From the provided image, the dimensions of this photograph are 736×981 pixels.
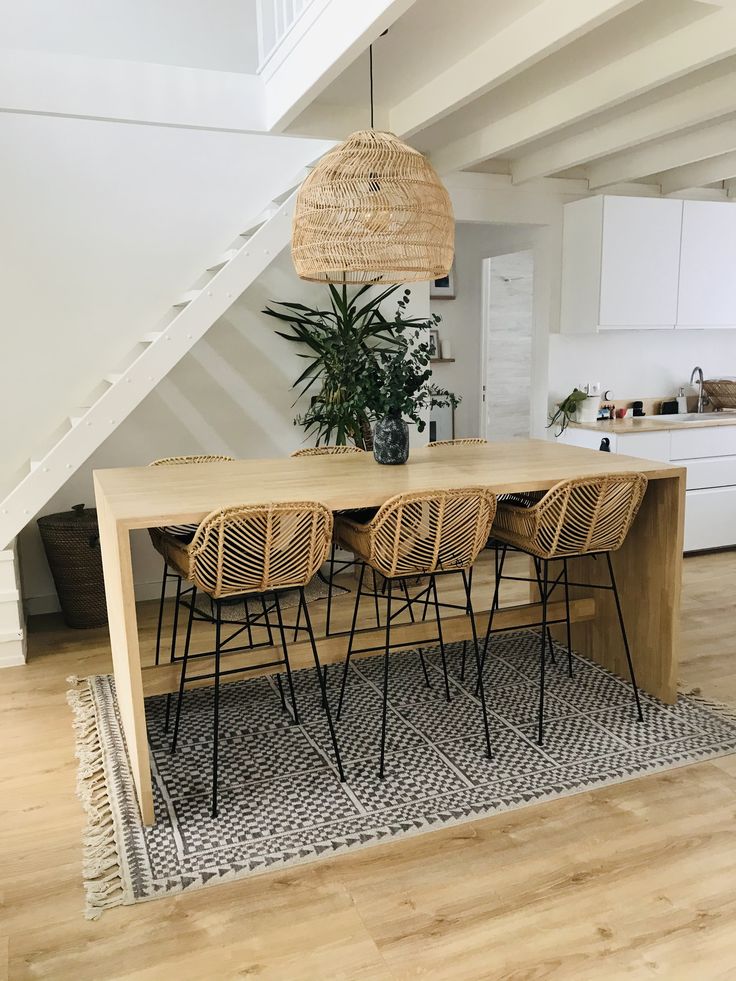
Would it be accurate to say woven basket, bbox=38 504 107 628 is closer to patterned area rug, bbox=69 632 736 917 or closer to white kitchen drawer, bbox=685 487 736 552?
patterned area rug, bbox=69 632 736 917

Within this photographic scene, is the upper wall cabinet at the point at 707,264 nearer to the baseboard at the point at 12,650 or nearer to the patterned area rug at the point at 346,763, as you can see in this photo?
the patterned area rug at the point at 346,763

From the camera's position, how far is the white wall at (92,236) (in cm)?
443

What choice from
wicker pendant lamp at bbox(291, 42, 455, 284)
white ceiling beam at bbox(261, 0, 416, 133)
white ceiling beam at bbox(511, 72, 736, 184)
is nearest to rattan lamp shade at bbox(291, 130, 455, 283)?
wicker pendant lamp at bbox(291, 42, 455, 284)

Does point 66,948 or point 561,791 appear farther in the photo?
point 561,791

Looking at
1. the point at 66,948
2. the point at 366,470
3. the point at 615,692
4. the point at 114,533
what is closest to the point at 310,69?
the point at 366,470

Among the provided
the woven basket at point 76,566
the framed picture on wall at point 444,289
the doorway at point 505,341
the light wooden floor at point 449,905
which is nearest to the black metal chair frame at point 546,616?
the light wooden floor at point 449,905

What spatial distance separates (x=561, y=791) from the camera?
2.75m

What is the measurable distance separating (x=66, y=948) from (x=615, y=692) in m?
2.28

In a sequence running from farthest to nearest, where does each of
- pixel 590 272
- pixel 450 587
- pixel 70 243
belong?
pixel 590 272 → pixel 450 587 → pixel 70 243

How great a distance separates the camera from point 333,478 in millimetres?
3158

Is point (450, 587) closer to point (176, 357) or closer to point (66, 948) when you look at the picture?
point (176, 357)

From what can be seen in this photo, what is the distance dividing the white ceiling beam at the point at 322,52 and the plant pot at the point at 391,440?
53.7 inches

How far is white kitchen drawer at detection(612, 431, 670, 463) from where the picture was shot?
5.26 metres

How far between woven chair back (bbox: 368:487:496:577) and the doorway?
4.32 m
